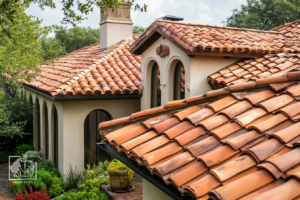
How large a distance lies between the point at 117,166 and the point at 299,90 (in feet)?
19.9

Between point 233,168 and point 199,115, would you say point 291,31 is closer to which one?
point 199,115

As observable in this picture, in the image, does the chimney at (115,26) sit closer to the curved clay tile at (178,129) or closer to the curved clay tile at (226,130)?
the curved clay tile at (178,129)

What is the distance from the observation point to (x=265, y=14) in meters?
37.4

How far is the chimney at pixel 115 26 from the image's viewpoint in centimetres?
1448

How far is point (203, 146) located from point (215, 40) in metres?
5.41

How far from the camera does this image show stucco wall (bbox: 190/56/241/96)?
25.3 feet

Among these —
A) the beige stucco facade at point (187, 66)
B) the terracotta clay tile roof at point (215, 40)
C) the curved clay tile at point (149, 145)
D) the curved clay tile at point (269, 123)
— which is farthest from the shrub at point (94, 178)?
the curved clay tile at point (269, 123)

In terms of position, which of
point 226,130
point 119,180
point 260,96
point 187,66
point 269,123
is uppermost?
point 187,66

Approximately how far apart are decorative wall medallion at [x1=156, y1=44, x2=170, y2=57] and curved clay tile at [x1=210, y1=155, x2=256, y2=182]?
599cm

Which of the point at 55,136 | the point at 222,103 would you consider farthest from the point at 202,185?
the point at 55,136

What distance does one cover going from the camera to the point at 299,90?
3.77m

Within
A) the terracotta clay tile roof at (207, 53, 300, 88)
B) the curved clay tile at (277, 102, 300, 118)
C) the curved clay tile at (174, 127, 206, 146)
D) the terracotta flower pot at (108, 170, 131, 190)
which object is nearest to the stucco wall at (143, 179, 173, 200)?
the curved clay tile at (174, 127, 206, 146)

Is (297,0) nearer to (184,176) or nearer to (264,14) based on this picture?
(264,14)

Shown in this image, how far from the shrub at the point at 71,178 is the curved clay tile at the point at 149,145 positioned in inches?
266
